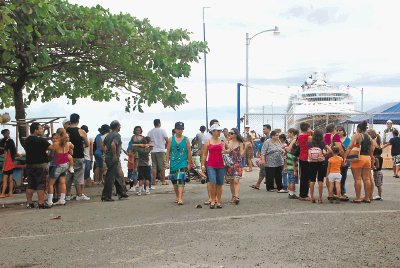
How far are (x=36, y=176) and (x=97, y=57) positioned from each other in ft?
18.7

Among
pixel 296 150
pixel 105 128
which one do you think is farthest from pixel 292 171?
pixel 105 128

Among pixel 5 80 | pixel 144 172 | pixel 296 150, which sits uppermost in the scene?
pixel 5 80

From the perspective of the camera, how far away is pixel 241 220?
8.72 metres

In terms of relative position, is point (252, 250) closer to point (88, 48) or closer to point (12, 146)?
point (12, 146)

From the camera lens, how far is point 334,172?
1102 centimetres

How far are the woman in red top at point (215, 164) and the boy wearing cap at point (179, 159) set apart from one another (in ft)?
1.55

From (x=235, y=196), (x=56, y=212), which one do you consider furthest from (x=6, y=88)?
(x=235, y=196)

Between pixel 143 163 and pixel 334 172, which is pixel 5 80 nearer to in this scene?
pixel 143 163

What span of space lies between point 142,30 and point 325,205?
24.6 ft

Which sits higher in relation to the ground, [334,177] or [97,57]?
[97,57]

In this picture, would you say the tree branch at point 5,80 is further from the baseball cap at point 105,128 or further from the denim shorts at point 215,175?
the denim shorts at point 215,175

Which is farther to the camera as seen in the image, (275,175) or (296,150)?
(275,175)

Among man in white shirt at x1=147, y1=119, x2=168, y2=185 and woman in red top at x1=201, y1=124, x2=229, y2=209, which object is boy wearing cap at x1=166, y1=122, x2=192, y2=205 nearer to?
woman in red top at x1=201, y1=124, x2=229, y2=209

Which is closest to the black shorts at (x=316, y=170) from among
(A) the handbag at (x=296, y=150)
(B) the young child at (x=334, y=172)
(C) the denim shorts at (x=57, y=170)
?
(B) the young child at (x=334, y=172)
